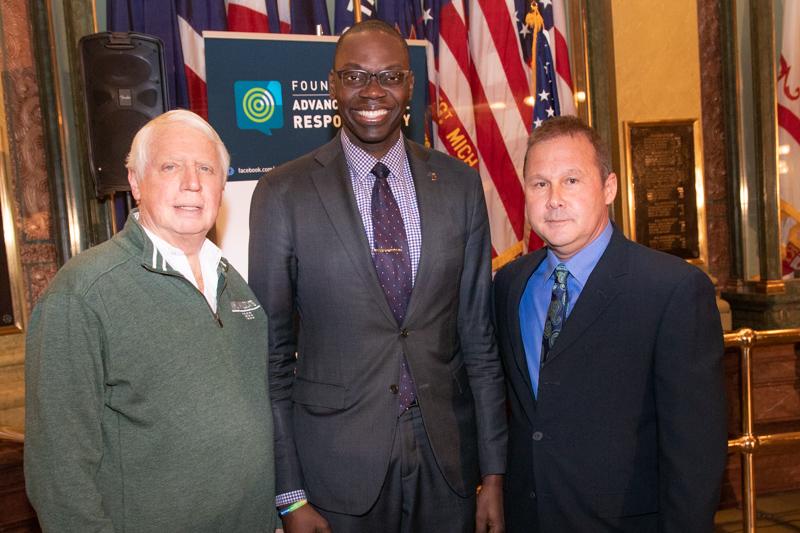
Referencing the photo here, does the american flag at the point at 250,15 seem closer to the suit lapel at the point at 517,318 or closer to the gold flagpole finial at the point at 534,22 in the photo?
the gold flagpole finial at the point at 534,22

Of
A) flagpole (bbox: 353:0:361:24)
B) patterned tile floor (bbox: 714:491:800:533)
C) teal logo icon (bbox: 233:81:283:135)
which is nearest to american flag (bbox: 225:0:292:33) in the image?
flagpole (bbox: 353:0:361:24)

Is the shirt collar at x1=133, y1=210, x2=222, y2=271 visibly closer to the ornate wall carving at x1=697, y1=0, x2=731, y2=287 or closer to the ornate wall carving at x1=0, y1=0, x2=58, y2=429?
the ornate wall carving at x1=0, y1=0, x2=58, y2=429

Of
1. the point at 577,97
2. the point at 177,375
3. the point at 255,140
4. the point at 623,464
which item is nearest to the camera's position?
the point at 177,375

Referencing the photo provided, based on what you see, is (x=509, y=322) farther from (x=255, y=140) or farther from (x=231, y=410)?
(x=255, y=140)

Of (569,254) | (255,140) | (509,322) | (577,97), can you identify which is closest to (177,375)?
(509,322)

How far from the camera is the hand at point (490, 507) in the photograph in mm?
2094

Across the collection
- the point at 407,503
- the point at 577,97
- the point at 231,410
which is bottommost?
the point at 407,503

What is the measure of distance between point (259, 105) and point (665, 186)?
308cm

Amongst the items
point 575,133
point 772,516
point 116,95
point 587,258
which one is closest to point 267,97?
point 116,95

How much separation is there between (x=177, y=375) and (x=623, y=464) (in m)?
1.15

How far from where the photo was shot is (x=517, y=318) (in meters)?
2.09

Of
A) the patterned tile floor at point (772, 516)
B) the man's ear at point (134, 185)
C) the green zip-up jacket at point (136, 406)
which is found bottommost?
the patterned tile floor at point (772, 516)

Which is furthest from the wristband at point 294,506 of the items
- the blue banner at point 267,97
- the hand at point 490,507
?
the blue banner at point 267,97

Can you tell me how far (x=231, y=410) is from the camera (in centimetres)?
178
